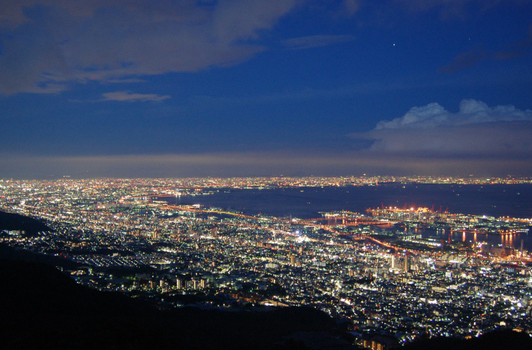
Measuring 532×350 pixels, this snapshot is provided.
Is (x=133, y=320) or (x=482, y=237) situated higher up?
(x=133, y=320)

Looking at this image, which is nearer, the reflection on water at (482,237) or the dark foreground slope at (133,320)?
the dark foreground slope at (133,320)

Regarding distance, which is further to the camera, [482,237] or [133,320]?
[482,237]

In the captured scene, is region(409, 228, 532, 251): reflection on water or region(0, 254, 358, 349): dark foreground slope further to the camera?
region(409, 228, 532, 251): reflection on water

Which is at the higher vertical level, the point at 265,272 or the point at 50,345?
the point at 50,345

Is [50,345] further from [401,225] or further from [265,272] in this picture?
[401,225]

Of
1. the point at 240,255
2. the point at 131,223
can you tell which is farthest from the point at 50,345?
the point at 131,223

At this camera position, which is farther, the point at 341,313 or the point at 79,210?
the point at 79,210

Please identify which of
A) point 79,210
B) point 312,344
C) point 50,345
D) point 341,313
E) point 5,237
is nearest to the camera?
point 50,345

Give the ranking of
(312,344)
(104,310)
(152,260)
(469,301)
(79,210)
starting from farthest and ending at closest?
(79,210) < (152,260) < (469,301) < (104,310) < (312,344)
